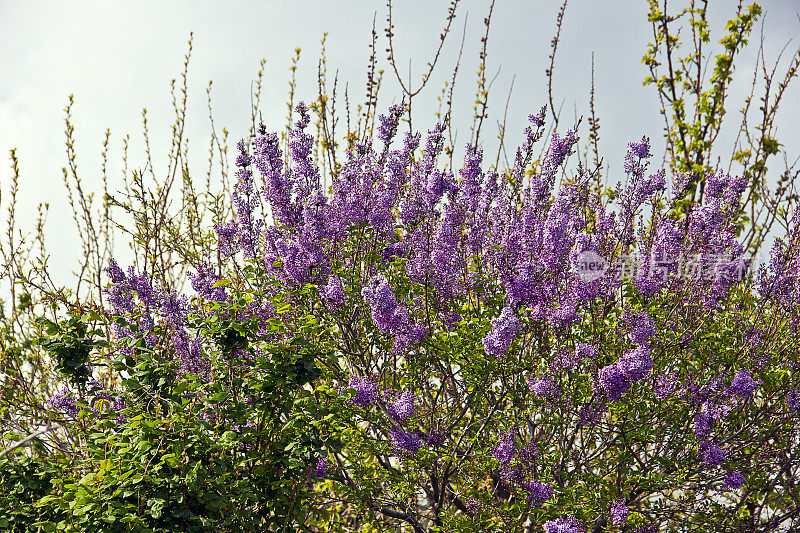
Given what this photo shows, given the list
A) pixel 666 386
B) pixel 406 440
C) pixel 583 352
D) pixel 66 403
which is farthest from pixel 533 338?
pixel 66 403

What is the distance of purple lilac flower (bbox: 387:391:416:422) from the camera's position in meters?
4.07

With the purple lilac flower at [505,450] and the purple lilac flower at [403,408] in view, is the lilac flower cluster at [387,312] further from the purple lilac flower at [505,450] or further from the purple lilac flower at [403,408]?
the purple lilac flower at [505,450]

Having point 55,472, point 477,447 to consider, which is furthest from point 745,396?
point 55,472

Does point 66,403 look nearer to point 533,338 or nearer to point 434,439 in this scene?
point 434,439

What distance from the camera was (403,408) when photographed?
4.07 m

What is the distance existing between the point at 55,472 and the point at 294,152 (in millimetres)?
2931

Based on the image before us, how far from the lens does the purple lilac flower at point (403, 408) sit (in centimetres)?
407

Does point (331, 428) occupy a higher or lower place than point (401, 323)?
lower

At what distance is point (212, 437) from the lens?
3.82 metres

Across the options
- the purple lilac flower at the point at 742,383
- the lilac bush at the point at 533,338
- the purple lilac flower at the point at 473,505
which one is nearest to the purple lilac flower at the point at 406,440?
the lilac bush at the point at 533,338

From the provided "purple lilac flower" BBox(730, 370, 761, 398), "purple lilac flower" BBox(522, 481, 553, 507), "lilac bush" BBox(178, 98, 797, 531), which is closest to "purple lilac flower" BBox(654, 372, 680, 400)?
"lilac bush" BBox(178, 98, 797, 531)

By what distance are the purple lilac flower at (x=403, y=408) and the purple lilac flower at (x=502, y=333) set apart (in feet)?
2.05

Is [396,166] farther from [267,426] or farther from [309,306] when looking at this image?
[267,426]

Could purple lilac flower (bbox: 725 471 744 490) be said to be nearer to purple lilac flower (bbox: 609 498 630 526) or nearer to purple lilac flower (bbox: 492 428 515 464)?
purple lilac flower (bbox: 609 498 630 526)
